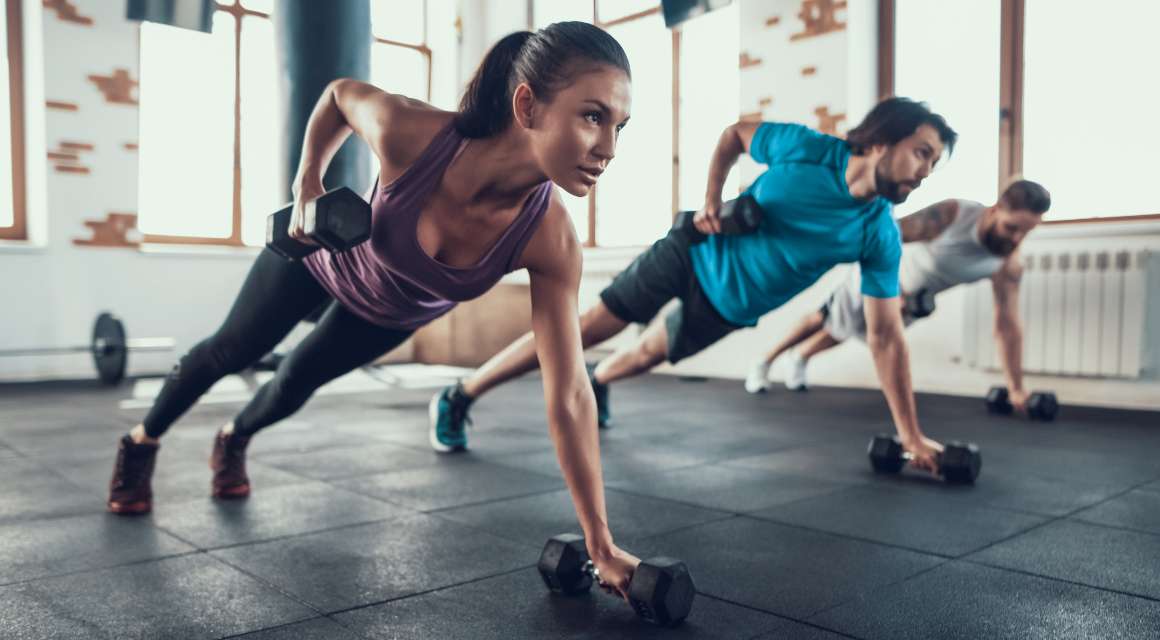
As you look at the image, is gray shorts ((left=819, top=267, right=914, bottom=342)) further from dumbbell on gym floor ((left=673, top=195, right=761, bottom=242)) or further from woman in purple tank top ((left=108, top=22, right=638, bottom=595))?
woman in purple tank top ((left=108, top=22, right=638, bottom=595))

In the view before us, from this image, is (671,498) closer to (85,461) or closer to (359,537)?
(359,537)

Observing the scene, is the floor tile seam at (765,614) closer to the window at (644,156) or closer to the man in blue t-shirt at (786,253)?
the man in blue t-shirt at (786,253)

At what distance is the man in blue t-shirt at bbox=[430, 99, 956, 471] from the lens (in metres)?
2.15

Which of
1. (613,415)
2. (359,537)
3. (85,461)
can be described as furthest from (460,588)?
(613,415)

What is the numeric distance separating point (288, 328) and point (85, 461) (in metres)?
1.21

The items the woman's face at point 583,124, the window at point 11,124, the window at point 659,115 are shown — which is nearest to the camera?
the woman's face at point 583,124

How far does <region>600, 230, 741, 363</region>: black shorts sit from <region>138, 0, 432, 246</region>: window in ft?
12.0

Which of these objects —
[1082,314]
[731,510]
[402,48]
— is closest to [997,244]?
[1082,314]

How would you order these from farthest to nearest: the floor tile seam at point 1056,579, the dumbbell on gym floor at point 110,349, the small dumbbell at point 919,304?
the dumbbell on gym floor at point 110,349 → the small dumbbell at point 919,304 → the floor tile seam at point 1056,579

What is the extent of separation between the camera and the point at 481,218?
1371 millimetres

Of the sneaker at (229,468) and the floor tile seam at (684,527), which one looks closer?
the floor tile seam at (684,527)

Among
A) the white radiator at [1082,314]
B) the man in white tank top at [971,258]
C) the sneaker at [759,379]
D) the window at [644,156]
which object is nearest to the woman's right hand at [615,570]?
the man in white tank top at [971,258]

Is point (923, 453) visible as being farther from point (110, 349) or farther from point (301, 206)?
point (110, 349)

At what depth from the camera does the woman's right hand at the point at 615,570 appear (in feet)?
4.07
